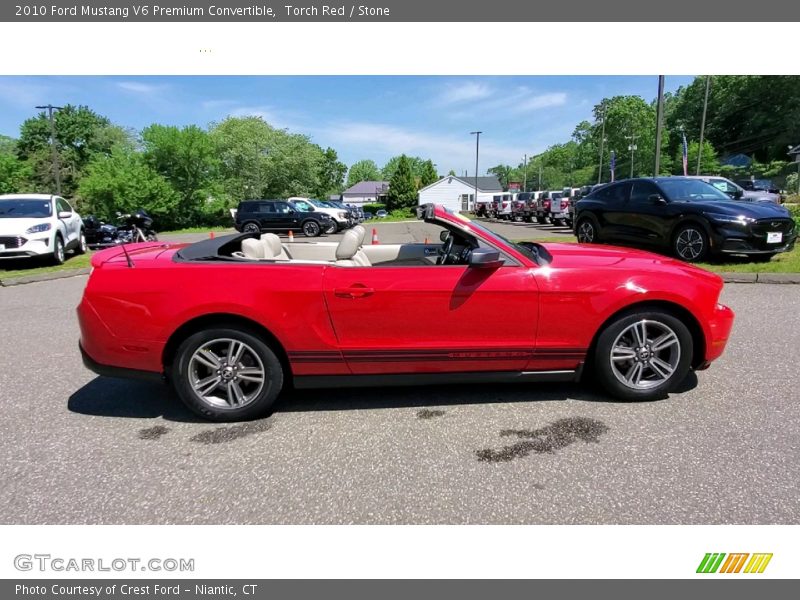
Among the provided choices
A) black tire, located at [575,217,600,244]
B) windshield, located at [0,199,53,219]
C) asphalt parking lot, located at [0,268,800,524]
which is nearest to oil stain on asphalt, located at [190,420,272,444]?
asphalt parking lot, located at [0,268,800,524]

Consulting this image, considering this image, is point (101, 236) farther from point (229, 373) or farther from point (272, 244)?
point (229, 373)

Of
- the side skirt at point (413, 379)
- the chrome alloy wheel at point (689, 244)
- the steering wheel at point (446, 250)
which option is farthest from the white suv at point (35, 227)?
the chrome alloy wheel at point (689, 244)

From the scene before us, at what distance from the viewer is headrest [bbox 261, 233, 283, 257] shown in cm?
384

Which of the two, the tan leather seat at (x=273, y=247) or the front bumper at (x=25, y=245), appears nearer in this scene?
the tan leather seat at (x=273, y=247)

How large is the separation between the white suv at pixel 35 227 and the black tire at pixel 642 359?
12.2 meters

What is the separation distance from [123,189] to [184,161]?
16.5 ft

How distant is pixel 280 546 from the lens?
7.16 feet

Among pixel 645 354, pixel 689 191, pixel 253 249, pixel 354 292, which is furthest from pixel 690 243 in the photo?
pixel 253 249

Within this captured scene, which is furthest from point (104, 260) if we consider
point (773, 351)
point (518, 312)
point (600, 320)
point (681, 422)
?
point (773, 351)

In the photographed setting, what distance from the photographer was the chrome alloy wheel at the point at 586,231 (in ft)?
34.2

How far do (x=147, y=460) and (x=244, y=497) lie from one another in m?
0.78

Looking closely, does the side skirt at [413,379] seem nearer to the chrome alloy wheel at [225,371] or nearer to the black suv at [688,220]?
the chrome alloy wheel at [225,371]

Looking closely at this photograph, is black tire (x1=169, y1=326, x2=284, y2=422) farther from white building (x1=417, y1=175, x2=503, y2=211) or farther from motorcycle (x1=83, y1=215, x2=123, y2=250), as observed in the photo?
white building (x1=417, y1=175, x2=503, y2=211)

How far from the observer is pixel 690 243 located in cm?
833
